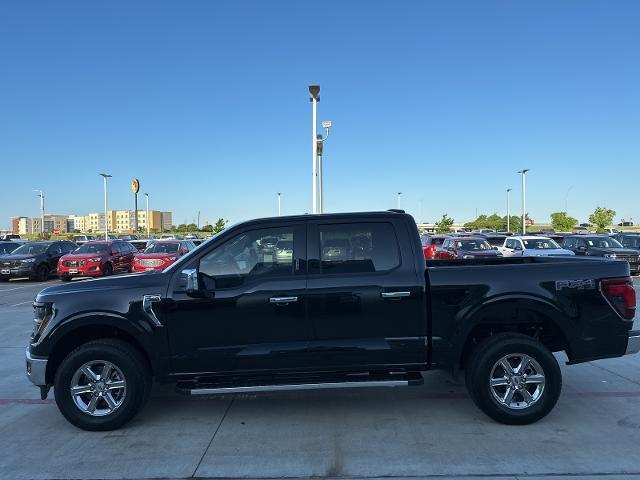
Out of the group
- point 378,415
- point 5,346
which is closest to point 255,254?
point 378,415

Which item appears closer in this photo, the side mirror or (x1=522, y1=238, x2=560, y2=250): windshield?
the side mirror

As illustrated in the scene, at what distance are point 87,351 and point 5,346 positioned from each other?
4.69 m

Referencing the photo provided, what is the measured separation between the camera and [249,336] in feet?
15.0

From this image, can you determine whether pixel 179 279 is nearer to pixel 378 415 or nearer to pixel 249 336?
pixel 249 336

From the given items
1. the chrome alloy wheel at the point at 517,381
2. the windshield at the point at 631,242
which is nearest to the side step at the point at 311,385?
the chrome alloy wheel at the point at 517,381

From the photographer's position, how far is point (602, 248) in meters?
20.8

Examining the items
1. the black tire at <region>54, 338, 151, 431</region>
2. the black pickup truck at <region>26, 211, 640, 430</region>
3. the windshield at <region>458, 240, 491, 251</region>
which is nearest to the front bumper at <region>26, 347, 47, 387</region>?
the black pickup truck at <region>26, 211, 640, 430</region>

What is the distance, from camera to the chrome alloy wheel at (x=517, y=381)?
4.63m

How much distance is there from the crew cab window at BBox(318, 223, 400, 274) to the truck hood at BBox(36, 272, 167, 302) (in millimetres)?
1530

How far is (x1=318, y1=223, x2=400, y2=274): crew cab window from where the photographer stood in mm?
4738

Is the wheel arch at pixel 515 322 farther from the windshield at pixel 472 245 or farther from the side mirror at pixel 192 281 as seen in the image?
the windshield at pixel 472 245

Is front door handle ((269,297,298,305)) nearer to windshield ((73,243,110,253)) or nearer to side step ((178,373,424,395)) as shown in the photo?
side step ((178,373,424,395))

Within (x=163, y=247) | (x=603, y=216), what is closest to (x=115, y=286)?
(x=163, y=247)

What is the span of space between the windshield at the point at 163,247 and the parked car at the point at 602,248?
1643 cm
